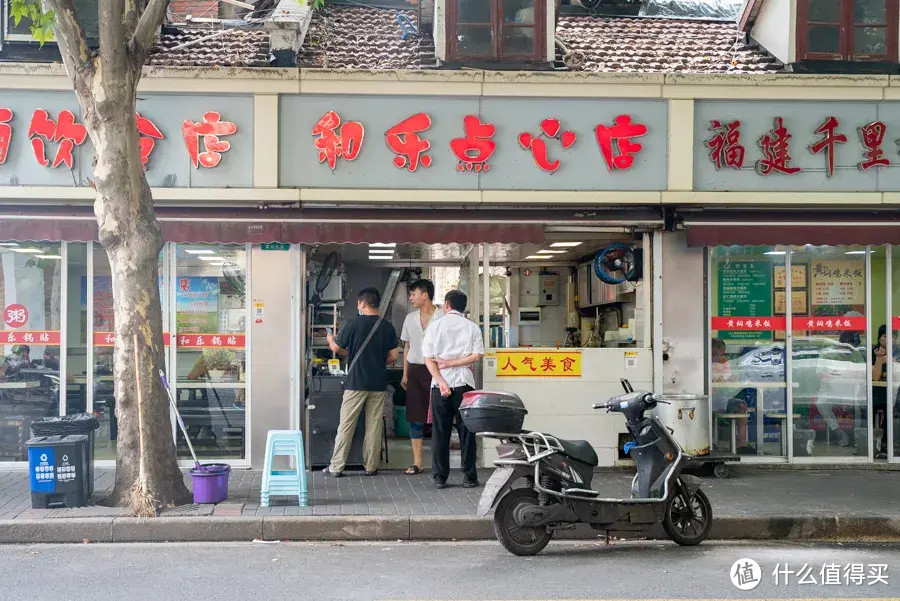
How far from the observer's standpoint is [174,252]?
37.7ft

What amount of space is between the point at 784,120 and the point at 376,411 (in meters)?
5.59

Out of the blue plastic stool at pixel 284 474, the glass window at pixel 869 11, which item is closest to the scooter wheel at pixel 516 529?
the blue plastic stool at pixel 284 474

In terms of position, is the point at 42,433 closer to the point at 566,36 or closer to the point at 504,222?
the point at 504,222

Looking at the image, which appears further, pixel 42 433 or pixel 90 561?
pixel 42 433

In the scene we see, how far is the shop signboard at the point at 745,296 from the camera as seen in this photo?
11812 millimetres

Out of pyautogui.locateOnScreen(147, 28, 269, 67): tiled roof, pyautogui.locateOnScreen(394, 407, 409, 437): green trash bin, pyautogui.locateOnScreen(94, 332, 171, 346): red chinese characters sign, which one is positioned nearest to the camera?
pyautogui.locateOnScreen(94, 332, 171, 346): red chinese characters sign

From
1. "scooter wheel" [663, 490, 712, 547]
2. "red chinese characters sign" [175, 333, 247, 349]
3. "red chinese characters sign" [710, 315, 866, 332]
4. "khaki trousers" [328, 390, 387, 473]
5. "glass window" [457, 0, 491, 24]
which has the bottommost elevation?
"scooter wheel" [663, 490, 712, 547]

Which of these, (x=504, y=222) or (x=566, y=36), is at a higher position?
(x=566, y=36)

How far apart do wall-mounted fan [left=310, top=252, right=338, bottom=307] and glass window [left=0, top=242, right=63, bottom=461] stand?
2.90 metres

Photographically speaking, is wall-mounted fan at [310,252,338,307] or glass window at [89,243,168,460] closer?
glass window at [89,243,168,460]

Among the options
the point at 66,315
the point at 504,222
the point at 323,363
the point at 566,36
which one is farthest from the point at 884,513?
the point at 66,315

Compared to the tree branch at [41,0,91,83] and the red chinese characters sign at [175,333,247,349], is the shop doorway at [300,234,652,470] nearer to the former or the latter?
the red chinese characters sign at [175,333,247,349]

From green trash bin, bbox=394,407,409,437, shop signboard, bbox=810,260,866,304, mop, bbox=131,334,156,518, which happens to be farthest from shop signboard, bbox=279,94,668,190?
green trash bin, bbox=394,407,409,437

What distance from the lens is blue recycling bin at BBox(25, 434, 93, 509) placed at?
881 cm
